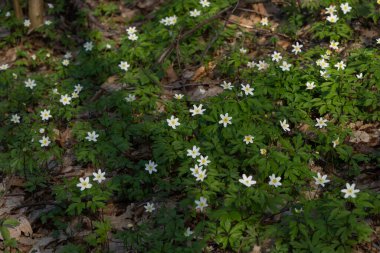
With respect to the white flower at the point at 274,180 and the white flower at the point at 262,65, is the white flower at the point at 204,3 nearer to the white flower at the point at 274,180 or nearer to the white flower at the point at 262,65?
the white flower at the point at 262,65

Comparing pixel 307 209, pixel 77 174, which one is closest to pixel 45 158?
pixel 77 174

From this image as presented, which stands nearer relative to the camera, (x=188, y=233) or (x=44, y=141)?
(x=188, y=233)

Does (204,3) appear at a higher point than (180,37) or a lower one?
higher

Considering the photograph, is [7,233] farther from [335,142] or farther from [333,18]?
[333,18]

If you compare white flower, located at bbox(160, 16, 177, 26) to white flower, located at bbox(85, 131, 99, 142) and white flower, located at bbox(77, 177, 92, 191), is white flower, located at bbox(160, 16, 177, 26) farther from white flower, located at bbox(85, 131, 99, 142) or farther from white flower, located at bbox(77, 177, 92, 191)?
white flower, located at bbox(77, 177, 92, 191)

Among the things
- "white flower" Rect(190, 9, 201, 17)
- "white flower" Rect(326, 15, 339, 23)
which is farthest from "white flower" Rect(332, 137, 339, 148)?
"white flower" Rect(190, 9, 201, 17)

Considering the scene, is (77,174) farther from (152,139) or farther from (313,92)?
(313,92)

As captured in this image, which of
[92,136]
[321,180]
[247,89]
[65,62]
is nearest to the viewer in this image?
[321,180]

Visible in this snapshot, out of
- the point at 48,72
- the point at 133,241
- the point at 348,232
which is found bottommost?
the point at 48,72

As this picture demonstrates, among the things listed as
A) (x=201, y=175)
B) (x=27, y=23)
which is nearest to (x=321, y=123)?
(x=201, y=175)
